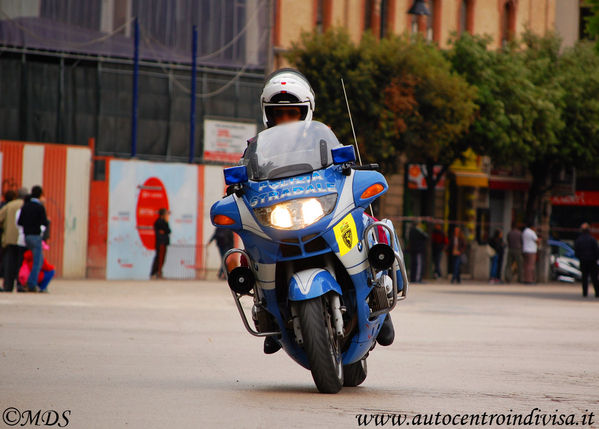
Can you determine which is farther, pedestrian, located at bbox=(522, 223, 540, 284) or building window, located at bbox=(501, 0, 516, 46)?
building window, located at bbox=(501, 0, 516, 46)

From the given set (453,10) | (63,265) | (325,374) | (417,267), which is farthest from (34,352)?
(453,10)

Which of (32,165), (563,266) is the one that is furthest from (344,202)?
(563,266)

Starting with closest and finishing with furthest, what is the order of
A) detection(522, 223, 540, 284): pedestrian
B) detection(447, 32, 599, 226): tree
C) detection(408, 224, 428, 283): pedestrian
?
detection(408, 224, 428, 283): pedestrian → detection(522, 223, 540, 284): pedestrian → detection(447, 32, 599, 226): tree

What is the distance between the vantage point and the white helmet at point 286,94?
27.0 feet

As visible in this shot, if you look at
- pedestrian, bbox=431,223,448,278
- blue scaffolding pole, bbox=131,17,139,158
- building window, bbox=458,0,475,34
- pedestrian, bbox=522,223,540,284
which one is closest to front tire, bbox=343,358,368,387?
blue scaffolding pole, bbox=131,17,139,158

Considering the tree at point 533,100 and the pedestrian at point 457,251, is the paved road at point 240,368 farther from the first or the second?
the tree at point 533,100

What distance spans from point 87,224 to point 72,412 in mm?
24901

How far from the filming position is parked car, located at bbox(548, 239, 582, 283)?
4075 cm

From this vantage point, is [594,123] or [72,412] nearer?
[72,412]

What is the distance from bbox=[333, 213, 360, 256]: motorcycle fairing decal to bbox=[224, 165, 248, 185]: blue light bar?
26.6 inches

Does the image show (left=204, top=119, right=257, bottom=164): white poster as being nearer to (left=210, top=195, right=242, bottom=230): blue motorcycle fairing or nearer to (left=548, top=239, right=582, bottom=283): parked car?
(left=548, top=239, right=582, bottom=283): parked car

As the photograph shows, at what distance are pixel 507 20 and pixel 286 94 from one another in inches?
1660

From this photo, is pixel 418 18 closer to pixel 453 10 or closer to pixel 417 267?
pixel 453 10

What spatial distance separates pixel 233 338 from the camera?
13.8 metres
